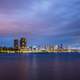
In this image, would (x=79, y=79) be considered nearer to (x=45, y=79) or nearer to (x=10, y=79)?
(x=45, y=79)

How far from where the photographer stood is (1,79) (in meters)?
51.9

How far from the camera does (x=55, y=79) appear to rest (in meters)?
53.7

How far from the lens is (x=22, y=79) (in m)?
53.1

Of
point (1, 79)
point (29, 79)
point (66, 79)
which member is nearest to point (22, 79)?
point (29, 79)

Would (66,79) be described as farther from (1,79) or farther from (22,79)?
(1,79)

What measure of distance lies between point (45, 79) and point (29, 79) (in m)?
3.81

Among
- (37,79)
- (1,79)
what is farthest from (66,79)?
(1,79)

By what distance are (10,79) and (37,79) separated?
632 centimetres

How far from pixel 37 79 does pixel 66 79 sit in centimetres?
681

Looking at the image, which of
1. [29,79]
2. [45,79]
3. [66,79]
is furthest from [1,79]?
[66,79]

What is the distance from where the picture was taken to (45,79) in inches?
2100

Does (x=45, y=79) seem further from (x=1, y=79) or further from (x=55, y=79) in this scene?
(x=1, y=79)

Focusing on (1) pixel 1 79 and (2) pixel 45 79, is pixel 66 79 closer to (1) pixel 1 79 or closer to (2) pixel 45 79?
(2) pixel 45 79

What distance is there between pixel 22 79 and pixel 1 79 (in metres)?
4.92
